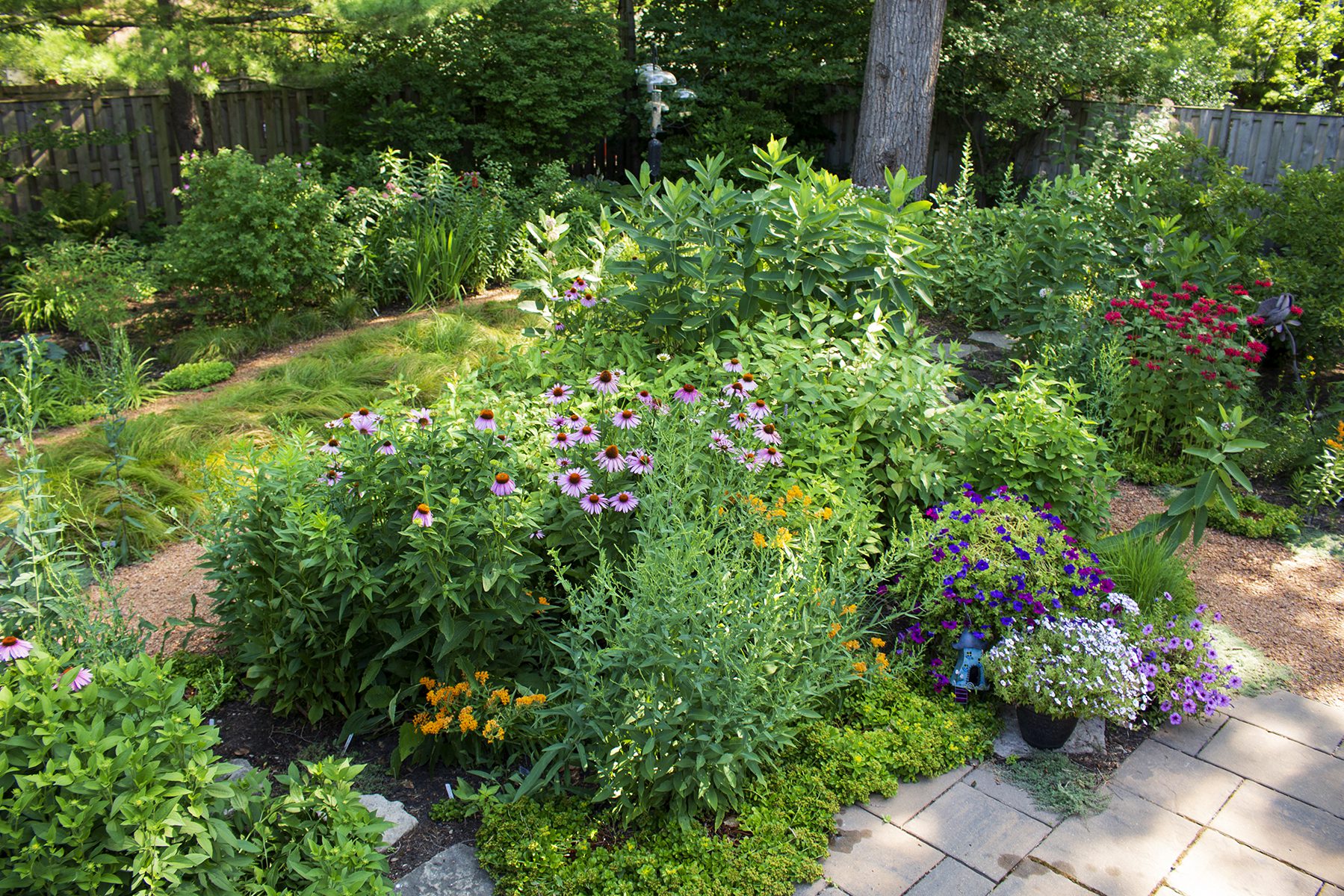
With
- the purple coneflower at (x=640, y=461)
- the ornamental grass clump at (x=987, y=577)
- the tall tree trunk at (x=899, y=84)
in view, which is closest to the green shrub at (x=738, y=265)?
the ornamental grass clump at (x=987, y=577)

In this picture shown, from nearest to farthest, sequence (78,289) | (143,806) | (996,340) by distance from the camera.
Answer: (143,806), (996,340), (78,289)

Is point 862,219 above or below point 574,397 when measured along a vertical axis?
above

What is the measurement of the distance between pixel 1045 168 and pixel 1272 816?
29.5ft

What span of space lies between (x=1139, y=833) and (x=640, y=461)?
167cm

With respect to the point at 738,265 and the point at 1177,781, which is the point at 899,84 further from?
the point at 1177,781

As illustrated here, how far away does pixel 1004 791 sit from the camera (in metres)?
2.63

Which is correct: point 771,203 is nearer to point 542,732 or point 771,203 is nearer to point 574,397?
point 574,397

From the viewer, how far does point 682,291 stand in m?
3.84

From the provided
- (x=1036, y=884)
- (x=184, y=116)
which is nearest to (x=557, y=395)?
(x=1036, y=884)

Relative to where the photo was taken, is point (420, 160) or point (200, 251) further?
point (420, 160)

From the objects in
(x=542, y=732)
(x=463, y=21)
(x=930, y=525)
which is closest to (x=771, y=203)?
(x=930, y=525)

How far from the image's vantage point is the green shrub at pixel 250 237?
6035mm

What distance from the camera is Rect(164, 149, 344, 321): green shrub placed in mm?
6035

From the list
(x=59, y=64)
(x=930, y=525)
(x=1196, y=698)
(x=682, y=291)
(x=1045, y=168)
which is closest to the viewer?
(x=1196, y=698)
